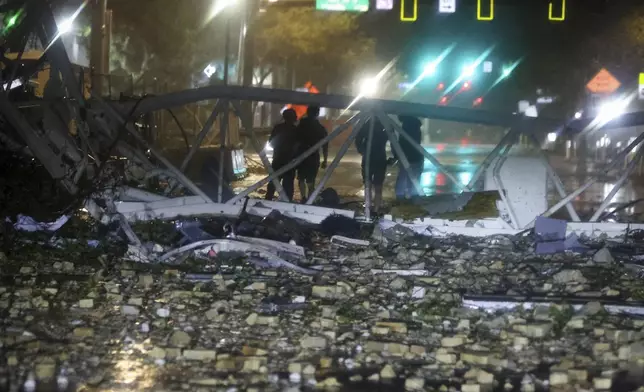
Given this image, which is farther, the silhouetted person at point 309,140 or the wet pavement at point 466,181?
the wet pavement at point 466,181

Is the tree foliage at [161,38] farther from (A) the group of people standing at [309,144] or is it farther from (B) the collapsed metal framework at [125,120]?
(B) the collapsed metal framework at [125,120]

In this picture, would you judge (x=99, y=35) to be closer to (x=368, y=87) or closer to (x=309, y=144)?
(x=368, y=87)

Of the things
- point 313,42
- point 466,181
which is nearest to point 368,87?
point 466,181

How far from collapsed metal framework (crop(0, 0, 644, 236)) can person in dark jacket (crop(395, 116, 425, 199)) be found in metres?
2.19

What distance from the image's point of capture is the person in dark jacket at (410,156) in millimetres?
14555

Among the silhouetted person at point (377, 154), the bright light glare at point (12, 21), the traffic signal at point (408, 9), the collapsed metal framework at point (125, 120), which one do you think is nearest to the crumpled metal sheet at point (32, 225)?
the collapsed metal framework at point (125, 120)

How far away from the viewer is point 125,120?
11820mm

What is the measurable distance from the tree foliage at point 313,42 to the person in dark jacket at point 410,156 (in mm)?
25538

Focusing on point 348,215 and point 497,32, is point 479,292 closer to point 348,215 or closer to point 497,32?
point 348,215

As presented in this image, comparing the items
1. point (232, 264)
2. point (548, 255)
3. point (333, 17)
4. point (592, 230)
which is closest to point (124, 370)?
point (232, 264)

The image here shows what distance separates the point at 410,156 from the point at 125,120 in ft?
17.0

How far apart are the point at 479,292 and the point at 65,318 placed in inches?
150

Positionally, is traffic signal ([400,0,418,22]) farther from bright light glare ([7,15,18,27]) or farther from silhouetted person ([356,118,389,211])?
bright light glare ([7,15,18,27])

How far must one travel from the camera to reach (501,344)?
7.11 metres
